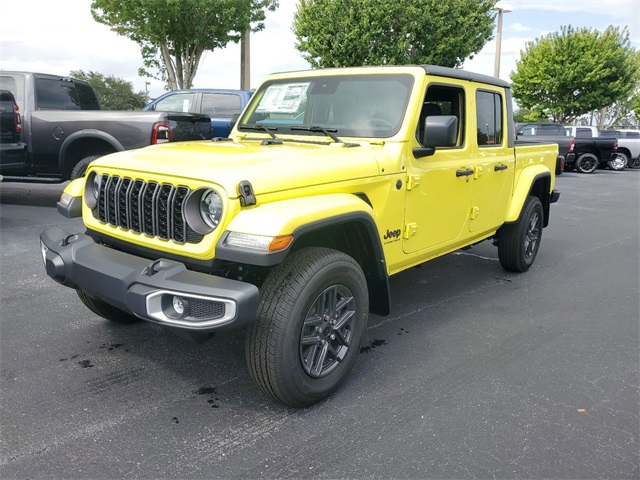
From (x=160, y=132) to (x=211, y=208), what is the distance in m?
5.54

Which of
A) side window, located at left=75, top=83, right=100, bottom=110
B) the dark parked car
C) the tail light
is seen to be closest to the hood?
the tail light

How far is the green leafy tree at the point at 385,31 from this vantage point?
1928 cm

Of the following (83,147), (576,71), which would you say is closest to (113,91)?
(576,71)

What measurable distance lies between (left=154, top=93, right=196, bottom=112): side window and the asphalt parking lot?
6.10 m

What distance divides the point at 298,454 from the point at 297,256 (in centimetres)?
96

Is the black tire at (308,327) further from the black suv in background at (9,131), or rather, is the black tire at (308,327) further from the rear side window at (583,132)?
the rear side window at (583,132)

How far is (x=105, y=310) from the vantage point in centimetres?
395

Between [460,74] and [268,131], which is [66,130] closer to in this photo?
[268,131]

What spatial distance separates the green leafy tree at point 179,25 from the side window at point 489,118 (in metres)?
12.5

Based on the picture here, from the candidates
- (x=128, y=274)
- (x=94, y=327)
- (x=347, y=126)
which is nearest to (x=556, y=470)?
(x=128, y=274)

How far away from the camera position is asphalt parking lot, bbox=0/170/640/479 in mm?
2568

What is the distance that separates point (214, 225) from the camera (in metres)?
2.77

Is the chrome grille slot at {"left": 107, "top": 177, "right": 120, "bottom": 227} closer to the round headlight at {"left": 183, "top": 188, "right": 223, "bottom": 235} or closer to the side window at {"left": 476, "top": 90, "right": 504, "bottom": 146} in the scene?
the round headlight at {"left": 183, "top": 188, "right": 223, "bottom": 235}

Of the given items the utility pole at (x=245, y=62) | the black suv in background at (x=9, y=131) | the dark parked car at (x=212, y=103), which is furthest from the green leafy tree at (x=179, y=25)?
the black suv in background at (x=9, y=131)
